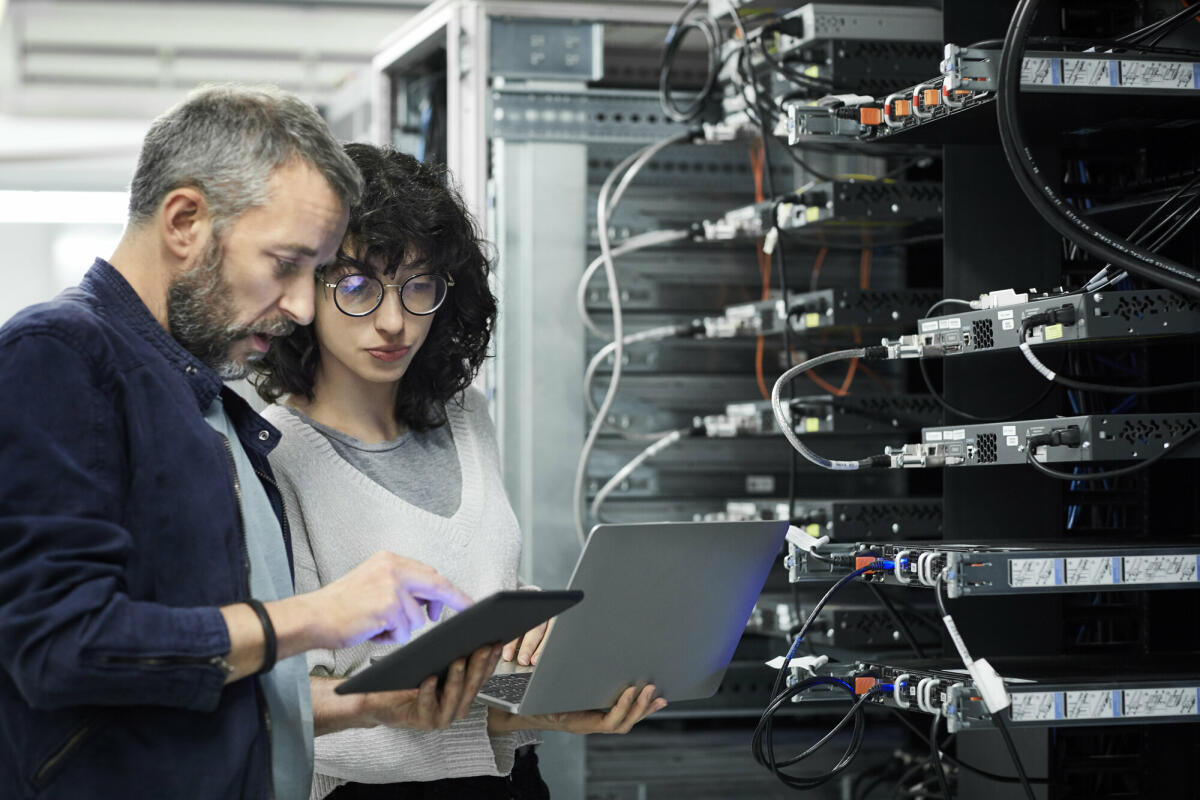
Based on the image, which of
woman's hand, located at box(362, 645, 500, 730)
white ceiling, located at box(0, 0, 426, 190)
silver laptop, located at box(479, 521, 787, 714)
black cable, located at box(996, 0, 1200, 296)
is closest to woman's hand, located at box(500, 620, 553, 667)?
silver laptop, located at box(479, 521, 787, 714)

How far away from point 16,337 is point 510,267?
1.54 metres

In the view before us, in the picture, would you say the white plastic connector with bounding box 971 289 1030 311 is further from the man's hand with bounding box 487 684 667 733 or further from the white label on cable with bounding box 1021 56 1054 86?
the man's hand with bounding box 487 684 667 733

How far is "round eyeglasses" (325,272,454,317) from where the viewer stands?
1658 millimetres

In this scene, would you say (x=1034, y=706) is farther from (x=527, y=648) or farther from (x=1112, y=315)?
(x=527, y=648)


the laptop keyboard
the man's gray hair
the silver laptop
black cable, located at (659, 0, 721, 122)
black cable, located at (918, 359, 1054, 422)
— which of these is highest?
black cable, located at (659, 0, 721, 122)

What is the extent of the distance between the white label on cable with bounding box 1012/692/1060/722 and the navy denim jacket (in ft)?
2.78

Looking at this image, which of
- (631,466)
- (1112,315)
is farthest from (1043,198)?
(631,466)

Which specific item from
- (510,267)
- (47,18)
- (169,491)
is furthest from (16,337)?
(47,18)

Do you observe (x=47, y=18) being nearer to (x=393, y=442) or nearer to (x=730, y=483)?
(x=730, y=483)

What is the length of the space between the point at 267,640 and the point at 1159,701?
105 centimetres

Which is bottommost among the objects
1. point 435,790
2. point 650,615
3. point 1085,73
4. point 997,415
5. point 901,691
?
point 435,790

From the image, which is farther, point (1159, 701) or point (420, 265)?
point (420, 265)

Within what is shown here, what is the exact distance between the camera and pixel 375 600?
4.02ft

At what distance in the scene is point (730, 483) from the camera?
2.74m
